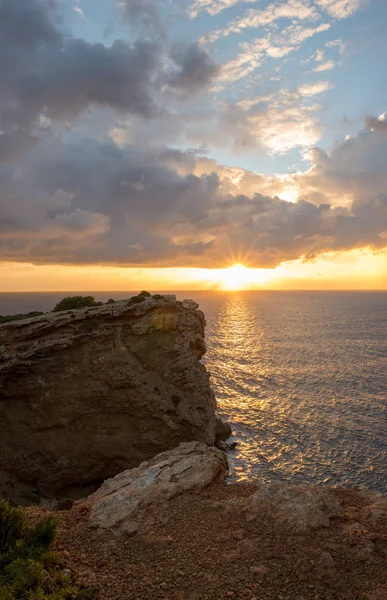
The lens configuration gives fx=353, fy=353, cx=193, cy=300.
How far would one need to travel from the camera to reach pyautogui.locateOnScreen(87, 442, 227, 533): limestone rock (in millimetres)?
17750

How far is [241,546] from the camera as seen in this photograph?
14.9 metres

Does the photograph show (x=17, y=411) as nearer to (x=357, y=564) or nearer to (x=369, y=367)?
(x=357, y=564)

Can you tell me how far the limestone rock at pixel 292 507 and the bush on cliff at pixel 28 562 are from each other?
28.6 feet

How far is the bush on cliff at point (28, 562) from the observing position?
11.2m

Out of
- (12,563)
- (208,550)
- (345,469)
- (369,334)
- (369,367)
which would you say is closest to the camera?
(12,563)

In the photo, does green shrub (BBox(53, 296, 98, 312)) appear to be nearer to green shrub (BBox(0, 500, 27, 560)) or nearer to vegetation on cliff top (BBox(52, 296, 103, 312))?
vegetation on cliff top (BBox(52, 296, 103, 312))

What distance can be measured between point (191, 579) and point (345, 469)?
35564 mm

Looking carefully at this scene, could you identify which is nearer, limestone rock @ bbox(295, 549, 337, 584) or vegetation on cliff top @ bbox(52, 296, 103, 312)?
limestone rock @ bbox(295, 549, 337, 584)

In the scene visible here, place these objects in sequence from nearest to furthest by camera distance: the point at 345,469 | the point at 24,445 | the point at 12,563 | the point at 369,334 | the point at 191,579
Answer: the point at 12,563
the point at 191,579
the point at 24,445
the point at 345,469
the point at 369,334

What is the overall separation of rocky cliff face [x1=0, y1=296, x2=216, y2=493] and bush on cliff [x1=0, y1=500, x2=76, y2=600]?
27.5 m

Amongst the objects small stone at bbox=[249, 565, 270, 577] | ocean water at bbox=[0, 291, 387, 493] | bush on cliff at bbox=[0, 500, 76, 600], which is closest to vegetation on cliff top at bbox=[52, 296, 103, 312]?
ocean water at bbox=[0, 291, 387, 493]

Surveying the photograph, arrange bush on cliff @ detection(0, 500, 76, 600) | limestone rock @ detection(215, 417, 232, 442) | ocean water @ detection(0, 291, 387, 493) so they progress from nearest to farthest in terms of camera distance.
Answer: bush on cliff @ detection(0, 500, 76, 600), ocean water @ detection(0, 291, 387, 493), limestone rock @ detection(215, 417, 232, 442)

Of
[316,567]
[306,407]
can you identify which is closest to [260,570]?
[316,567]

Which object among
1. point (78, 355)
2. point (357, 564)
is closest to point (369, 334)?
point (78, 355)
